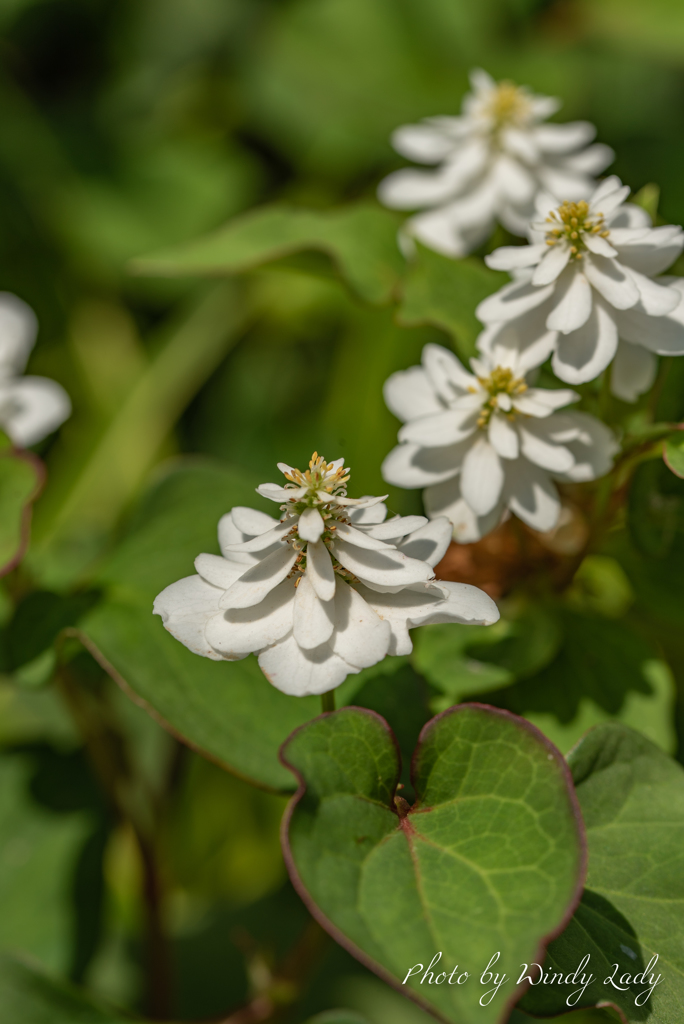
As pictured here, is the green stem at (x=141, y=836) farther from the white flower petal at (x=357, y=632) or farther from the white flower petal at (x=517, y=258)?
the white flower petal at (x=517, y=258)

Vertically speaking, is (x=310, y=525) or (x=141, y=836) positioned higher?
(x=310, y=525)

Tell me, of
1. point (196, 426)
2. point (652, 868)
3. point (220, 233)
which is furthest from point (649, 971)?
point (196, 426)

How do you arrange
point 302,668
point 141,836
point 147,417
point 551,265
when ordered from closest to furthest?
point 302,668 → point 551,265 → point 141,836 → point 147,417

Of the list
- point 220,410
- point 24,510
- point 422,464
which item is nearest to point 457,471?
point 422,464

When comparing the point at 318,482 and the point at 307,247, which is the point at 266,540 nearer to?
the point at 318,482

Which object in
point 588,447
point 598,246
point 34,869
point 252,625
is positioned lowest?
point 34,869

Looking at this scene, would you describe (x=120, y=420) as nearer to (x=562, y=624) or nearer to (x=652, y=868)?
(x=562, y=624)
